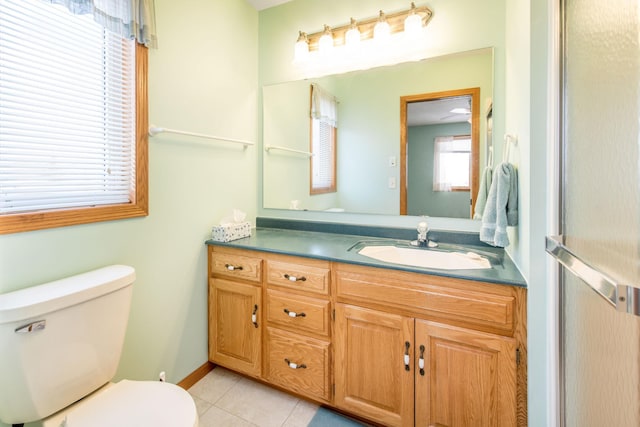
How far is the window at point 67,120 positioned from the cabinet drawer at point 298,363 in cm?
100

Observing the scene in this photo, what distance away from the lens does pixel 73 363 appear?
107 centimetres

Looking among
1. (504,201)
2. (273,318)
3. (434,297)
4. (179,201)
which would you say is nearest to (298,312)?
(273,318)

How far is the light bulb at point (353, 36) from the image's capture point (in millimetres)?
1884

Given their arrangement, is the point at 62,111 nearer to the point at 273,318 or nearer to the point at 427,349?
the point at 273,318

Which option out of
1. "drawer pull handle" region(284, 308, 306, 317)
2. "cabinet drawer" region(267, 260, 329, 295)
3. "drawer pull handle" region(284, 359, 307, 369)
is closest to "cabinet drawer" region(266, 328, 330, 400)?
"drawer pull handle" region(284, 359, 307, 369)

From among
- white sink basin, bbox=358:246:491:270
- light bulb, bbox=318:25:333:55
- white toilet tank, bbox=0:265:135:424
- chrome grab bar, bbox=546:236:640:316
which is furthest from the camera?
light bulb, bbox=318:25:333:55

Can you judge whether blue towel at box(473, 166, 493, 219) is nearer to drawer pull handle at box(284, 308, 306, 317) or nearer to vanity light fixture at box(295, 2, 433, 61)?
vanity light fixture at box(295, 2, 433, 61)

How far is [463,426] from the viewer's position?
49.0 inches

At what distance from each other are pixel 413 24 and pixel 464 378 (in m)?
1.82

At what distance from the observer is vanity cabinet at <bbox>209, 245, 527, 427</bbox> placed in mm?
1179

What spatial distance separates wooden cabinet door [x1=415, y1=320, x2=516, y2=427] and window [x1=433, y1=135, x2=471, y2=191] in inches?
32.8

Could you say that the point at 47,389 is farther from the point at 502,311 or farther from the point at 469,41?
the point at 469,41

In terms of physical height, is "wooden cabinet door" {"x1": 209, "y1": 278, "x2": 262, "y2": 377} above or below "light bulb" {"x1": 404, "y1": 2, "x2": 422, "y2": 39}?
below

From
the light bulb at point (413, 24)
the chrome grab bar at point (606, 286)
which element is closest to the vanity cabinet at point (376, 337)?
the chrome grab bar at point (606, 286)
